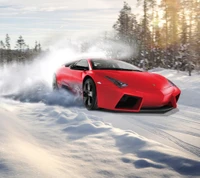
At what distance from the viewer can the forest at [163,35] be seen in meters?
30.8

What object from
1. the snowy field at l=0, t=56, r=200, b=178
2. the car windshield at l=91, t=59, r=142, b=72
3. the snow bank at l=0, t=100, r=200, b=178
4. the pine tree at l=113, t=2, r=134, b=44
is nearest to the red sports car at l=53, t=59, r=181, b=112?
the car windshield at l=91, t=59, r=142, b=72

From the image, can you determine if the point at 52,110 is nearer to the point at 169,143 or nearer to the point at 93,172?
the point at 169,143

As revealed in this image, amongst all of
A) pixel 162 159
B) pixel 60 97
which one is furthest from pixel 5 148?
pixel 60 97

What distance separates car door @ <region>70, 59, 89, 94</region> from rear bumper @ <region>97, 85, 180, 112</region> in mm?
946

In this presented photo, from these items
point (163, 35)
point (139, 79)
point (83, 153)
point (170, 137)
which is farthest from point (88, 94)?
point (163, 35)

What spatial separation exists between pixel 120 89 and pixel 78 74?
1.70 metres

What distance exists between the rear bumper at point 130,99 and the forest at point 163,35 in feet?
69.4

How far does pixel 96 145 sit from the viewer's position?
13.8ft

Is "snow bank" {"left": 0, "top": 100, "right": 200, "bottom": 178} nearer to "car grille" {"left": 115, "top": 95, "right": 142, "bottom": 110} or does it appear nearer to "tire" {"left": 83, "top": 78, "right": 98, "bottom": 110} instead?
"car grille" {"left": 115, "top": 95, "right": 142, "bottom": 110}

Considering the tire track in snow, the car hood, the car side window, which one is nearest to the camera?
the tire track in snow

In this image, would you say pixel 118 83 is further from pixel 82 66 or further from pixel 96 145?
pixel 96 145

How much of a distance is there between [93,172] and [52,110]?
12.0ft

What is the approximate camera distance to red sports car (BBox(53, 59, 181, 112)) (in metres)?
6.15

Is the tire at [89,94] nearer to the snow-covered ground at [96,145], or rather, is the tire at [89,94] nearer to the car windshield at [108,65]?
the snow-covered ground at [96,145]
